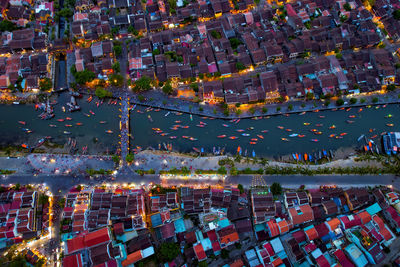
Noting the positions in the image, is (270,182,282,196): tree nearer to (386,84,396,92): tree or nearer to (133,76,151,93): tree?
(133,76,151,93): tree

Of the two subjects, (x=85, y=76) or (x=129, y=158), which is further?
(x=85, y=76)

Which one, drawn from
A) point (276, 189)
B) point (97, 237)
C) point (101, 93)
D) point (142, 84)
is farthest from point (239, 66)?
point (97, 237)

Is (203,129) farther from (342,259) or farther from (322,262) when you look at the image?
(342,259)

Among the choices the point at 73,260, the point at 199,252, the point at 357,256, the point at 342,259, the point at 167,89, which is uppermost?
the point at 167,89

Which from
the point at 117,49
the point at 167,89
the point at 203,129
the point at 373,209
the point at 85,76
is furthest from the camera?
the point at 117,49

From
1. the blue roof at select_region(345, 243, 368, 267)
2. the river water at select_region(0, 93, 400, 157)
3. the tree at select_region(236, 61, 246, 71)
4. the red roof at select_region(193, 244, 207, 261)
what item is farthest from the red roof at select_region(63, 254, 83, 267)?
the tree at select_region(236, 61, 246, 71)

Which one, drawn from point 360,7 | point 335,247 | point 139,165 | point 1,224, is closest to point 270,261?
point 335,247
